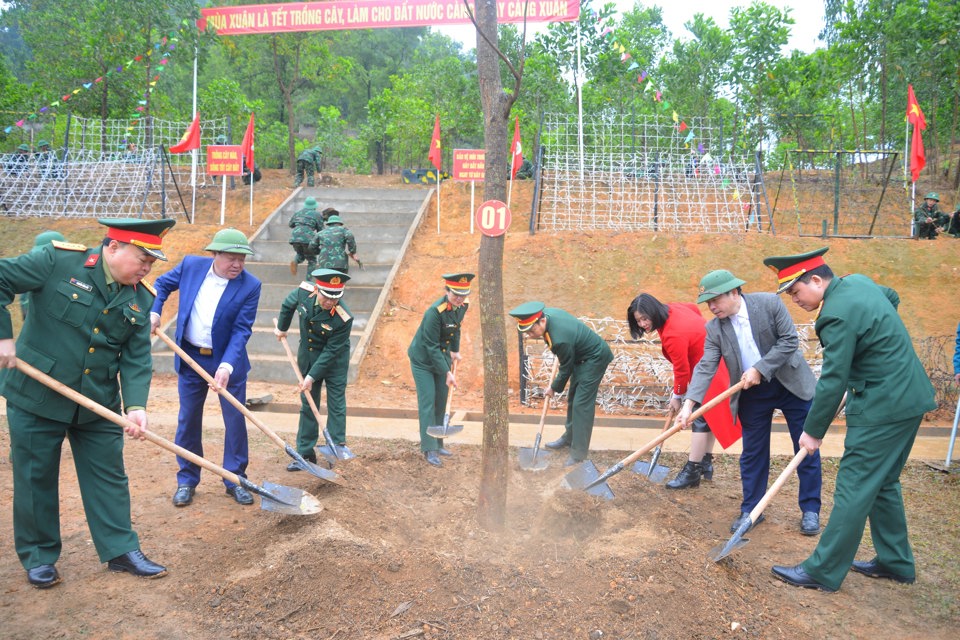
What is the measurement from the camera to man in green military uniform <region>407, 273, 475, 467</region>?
605 centimetres

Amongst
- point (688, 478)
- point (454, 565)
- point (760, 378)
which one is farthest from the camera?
point (688, 478)

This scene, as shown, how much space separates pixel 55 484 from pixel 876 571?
15.1ft

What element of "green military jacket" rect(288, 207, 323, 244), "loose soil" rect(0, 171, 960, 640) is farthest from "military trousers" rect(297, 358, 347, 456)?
"green military jacket" rect(288, 207, 323, 244)

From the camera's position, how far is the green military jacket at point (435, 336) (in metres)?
6.09

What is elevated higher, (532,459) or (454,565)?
(454,565)

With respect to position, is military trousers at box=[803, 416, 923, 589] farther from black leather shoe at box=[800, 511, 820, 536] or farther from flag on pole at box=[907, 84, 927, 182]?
flag on pole at box=[907, 84, 927, 182]

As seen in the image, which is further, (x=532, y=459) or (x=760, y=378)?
(x=532, y=459)

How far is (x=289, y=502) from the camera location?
4.21 m

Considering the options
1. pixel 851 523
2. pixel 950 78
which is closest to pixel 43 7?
pixel 950 78

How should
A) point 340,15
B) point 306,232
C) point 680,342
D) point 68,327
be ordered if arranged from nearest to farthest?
point 68,327
point 680,342
point 306,232
point 340,15

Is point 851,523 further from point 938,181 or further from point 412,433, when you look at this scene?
point 938,181

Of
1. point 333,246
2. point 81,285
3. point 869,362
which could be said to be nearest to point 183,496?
point 81,285

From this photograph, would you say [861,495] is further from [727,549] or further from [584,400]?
[584,400]

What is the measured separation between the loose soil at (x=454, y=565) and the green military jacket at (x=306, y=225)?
449cm
